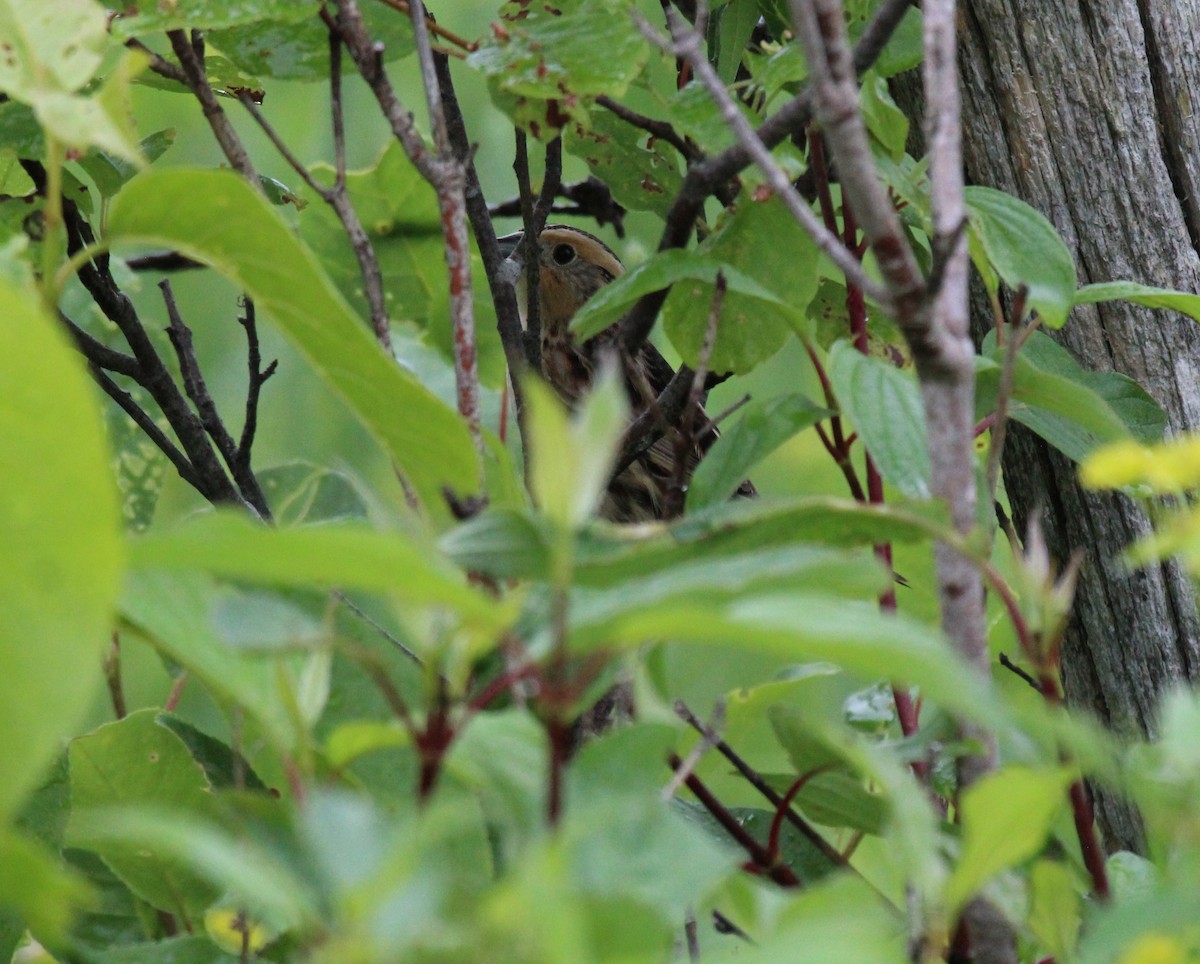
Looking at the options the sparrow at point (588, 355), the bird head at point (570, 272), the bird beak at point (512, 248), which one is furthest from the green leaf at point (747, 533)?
the bird head at point (570, 272)

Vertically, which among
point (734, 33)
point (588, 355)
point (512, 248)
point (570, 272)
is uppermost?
point (734, 33)

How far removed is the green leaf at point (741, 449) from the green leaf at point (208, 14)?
19.0 inches

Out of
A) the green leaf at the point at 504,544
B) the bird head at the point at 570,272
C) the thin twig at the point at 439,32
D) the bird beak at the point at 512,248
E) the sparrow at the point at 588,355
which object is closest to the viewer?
the green leaf at the point at 504,544

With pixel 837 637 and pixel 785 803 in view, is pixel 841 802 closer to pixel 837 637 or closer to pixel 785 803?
pixel 785 803

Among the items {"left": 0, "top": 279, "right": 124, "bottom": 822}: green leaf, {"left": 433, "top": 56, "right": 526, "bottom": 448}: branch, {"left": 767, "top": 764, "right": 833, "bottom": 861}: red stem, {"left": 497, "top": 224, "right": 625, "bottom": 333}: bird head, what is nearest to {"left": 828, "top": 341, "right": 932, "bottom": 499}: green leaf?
{"left": 767, "top": 764, "right": 833, "bottom": 861}: red stem

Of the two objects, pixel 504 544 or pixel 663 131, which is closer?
pixel 504 544

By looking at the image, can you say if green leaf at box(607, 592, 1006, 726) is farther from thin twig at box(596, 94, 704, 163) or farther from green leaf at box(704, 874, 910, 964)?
thin twig at box(596, 94, 704, 163)

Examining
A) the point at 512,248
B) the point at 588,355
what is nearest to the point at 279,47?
the point at 512,248

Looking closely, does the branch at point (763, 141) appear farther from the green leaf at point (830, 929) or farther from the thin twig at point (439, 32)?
the green leaf at point (830, 929)

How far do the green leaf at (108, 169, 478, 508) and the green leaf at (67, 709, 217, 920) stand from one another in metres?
0.39

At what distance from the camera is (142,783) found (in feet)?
3.30

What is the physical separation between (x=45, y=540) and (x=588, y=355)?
2716 mm

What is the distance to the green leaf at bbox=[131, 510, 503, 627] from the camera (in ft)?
1.62

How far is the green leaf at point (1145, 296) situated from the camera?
1106 mm
